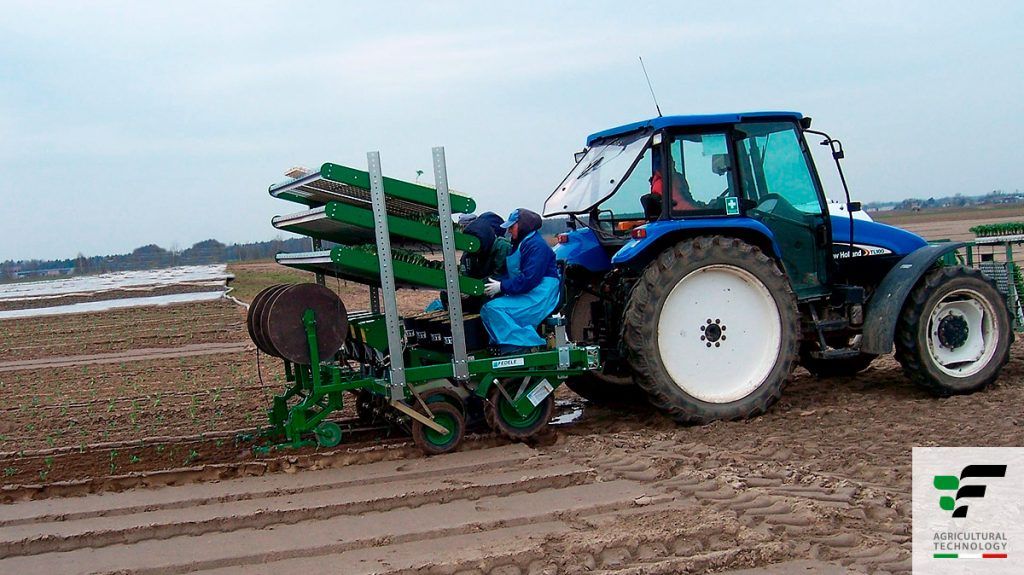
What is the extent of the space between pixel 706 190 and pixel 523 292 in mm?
1731

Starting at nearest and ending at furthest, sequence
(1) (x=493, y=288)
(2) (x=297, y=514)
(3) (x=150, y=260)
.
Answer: (2) (x=297, y=514) → (1) (x=493, y=288) → (3) (x=150, y=260)

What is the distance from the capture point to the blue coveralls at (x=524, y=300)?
724 centimetres

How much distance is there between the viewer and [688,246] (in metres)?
7.44

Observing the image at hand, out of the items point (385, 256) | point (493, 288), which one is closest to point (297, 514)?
point (385, 256)

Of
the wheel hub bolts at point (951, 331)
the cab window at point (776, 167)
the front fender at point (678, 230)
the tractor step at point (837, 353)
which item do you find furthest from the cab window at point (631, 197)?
the wheel hub bolts at point (951, 331)

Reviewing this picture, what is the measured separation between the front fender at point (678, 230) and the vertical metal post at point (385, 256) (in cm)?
175

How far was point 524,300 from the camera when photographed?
7.31 m

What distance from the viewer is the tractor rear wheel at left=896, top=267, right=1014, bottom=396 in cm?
809

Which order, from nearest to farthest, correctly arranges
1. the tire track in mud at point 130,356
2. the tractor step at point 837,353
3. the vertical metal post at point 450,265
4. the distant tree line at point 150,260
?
the vertical metal post at point 450,265
the tractor step at point 837,353
the tire track in mud at point 130,356
the distant tree line at point 150,260

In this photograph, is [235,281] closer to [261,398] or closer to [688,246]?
[261,398]

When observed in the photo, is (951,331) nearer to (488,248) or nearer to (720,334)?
(720,334)

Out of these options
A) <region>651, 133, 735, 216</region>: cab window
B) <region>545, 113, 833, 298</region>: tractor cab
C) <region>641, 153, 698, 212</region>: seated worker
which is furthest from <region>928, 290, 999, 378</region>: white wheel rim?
<region>641, 153, 698, 212</region>: seated worker

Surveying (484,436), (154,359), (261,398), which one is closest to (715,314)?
(484,436)

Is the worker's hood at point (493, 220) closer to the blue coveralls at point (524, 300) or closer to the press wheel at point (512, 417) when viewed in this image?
the blue coveralls at point (524, 300)
